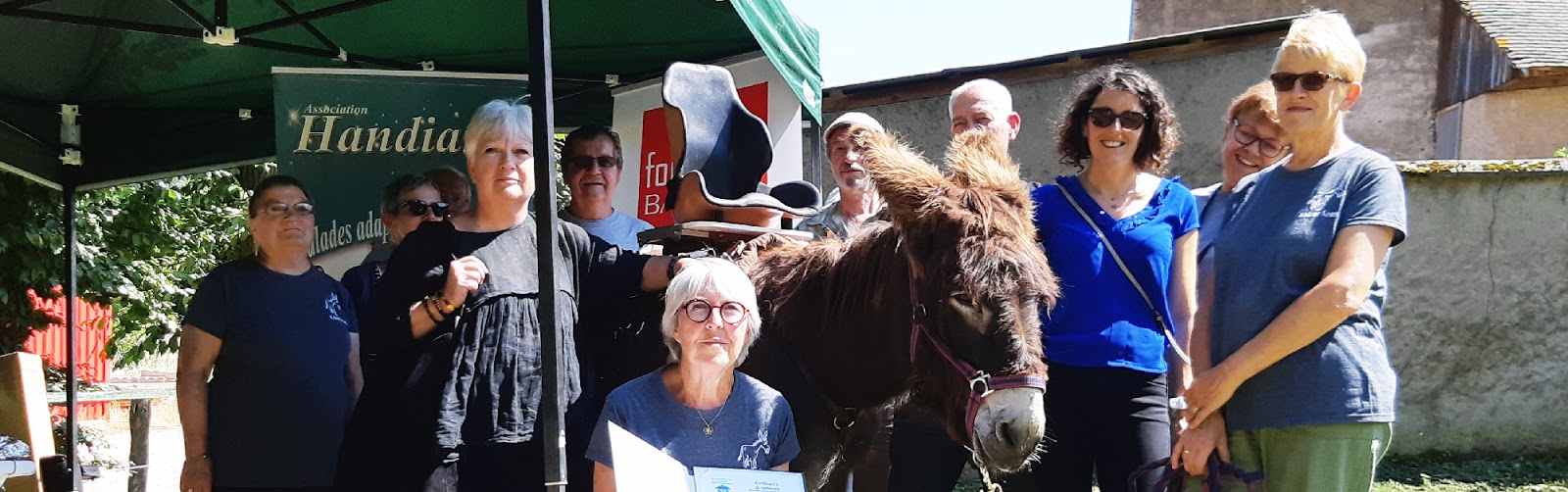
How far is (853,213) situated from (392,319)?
1.91m

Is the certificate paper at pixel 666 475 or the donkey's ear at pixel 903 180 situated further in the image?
the donkey's ear at pixel 903 180

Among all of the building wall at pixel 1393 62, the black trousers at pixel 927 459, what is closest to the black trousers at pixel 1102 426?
the black trousers at pixel 927 459

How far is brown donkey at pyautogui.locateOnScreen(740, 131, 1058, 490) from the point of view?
283 centimetres

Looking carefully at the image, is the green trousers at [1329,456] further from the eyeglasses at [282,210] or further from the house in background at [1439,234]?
the eyeglasses at [282,210]

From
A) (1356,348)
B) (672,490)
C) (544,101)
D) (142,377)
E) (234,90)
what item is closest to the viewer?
(672,490)

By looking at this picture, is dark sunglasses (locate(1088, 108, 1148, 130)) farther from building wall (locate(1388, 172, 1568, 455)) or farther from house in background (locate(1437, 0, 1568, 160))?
house in background (locate(1437, 0, 1568, 160))

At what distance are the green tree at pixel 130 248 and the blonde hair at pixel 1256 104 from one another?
283 inches

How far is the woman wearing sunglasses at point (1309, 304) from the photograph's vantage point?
2.75 meters

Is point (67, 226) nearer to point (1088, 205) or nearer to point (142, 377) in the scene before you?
point (1088, 205)

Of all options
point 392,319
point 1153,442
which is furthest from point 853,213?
point 392,319

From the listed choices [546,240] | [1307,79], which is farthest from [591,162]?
[1307,79]

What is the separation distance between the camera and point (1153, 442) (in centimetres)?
321

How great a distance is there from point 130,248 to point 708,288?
29.3 ft

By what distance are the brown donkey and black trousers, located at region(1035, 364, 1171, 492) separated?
0.40 m
